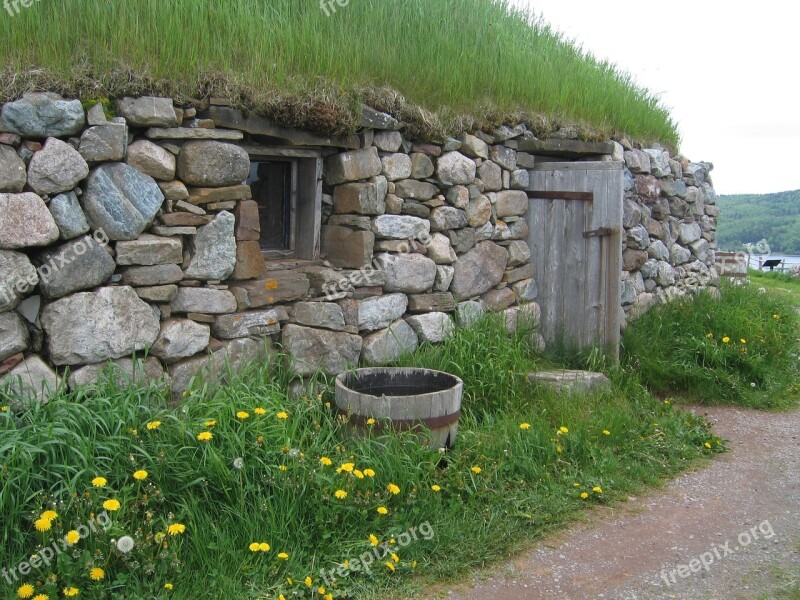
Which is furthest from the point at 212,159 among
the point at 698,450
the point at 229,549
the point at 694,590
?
the point at 698,450

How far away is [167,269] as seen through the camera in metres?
4.27

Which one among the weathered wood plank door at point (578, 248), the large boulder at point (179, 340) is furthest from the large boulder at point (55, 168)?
the weathered wood plank door at point (578, 248)

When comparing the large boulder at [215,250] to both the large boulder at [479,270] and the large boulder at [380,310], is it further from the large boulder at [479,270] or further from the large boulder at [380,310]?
the large boulder at [479,270]

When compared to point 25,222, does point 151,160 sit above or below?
above

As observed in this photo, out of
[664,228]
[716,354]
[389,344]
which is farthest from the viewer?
[664,228]

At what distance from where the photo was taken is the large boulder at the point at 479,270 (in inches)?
237

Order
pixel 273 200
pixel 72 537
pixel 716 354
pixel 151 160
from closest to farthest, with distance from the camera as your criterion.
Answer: pixel 72 537 < pixel 151 160 < pixel 273 200 < pixel 716 354

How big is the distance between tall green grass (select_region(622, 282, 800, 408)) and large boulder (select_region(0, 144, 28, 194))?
5151 mm

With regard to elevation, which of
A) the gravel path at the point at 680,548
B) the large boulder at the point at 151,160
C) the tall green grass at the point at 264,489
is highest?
the large boulder at the point at 151,160

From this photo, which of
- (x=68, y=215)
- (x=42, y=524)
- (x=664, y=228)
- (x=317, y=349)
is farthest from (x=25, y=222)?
(x=664, y=228)

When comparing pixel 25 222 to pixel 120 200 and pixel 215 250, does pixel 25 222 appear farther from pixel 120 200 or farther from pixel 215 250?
pixel 215 250

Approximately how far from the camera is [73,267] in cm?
392

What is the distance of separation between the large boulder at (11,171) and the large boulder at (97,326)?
0.62 metres

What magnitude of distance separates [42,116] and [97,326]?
1.12m
